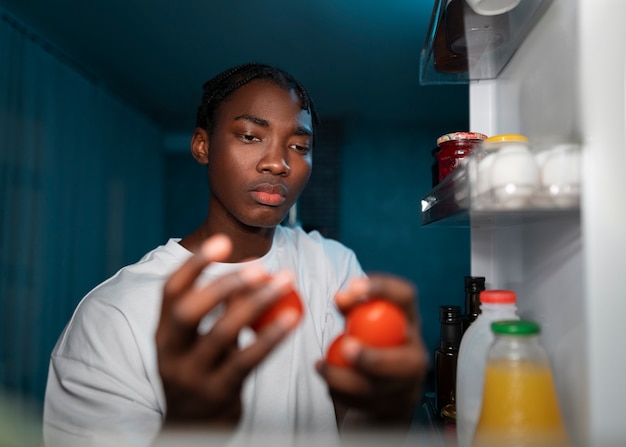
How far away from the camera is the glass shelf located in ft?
2.52

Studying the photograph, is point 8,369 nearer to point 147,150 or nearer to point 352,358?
point 147,150

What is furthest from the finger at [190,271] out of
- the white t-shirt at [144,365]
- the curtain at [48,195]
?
the curtain at [48,195]

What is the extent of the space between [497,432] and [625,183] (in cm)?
30


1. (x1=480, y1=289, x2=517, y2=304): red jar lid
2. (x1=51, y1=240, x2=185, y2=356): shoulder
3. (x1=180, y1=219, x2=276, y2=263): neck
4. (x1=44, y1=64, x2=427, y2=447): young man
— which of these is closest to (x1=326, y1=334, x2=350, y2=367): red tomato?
(x1=44, y1=64, x2=427, y2=447): young man

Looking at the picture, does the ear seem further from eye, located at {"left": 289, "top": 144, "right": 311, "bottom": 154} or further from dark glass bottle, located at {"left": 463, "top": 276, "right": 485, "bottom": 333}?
dark glass bottle, located at {"left": 463, "top": 276, "right": 485, "bottom": 333}

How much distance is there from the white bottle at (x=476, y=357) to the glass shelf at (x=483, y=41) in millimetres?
438

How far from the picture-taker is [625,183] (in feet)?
1.63

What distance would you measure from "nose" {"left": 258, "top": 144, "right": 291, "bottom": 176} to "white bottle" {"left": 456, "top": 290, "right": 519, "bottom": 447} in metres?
0.42

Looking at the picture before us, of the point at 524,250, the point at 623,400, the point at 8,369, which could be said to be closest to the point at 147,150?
the point at 8,369

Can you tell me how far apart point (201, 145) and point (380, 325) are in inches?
29.8

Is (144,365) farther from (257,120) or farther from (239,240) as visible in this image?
(257,120)

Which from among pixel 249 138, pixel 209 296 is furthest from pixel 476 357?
pixel 249 138

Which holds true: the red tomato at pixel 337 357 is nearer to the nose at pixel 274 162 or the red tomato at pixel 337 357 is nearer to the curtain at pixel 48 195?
the nose at pixel 274 162

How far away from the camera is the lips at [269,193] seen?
2.82 ft
